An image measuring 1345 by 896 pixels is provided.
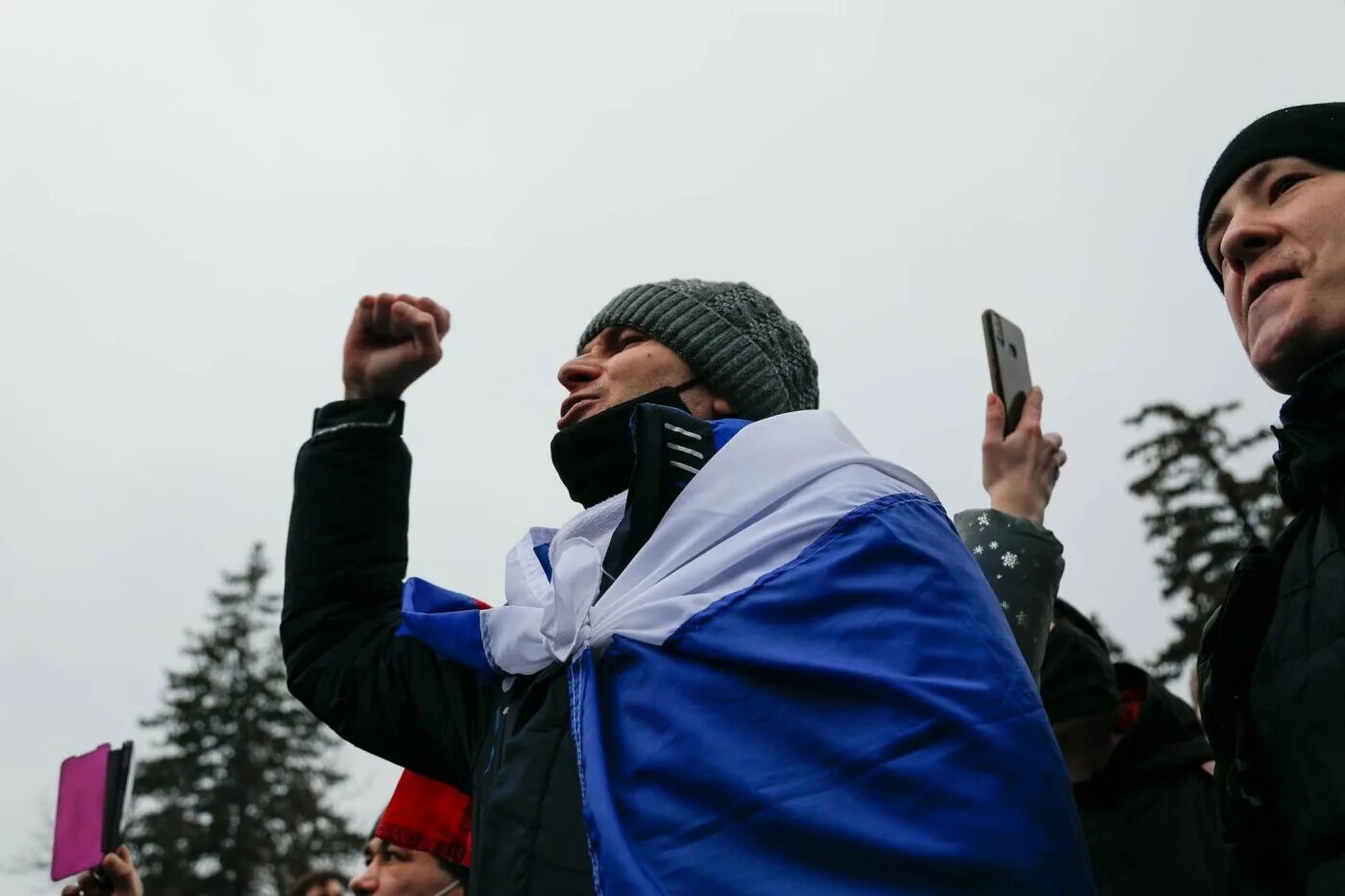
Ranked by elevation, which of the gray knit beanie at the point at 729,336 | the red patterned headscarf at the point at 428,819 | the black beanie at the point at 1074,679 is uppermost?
the gray knit beanie at the point at 729,336

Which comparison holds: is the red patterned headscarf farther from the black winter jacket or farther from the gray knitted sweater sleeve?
the gray knitted sweater sleeve

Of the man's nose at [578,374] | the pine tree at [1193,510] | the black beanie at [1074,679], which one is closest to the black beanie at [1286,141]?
the man's nose at [578,374]

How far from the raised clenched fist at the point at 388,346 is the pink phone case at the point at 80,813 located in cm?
179

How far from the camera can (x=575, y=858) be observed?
5.89 feet

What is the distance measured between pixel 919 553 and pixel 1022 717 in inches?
11.3

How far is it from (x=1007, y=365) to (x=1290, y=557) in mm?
1021

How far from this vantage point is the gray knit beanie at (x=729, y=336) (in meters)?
2.87

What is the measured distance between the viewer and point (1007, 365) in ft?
9.32

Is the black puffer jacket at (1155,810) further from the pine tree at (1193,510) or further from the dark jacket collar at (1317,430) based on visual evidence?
the pine tree at (1193,510)

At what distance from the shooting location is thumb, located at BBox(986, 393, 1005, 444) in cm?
269

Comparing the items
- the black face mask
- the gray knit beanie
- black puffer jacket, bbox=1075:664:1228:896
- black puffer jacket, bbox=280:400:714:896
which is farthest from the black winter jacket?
black puffer jacket, bbox=1075:664:1228:896

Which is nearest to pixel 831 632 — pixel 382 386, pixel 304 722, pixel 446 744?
pixel 446 744

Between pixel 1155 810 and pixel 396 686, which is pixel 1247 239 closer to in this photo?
pixel 396 686

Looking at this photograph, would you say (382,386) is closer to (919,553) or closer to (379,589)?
(379,589)
